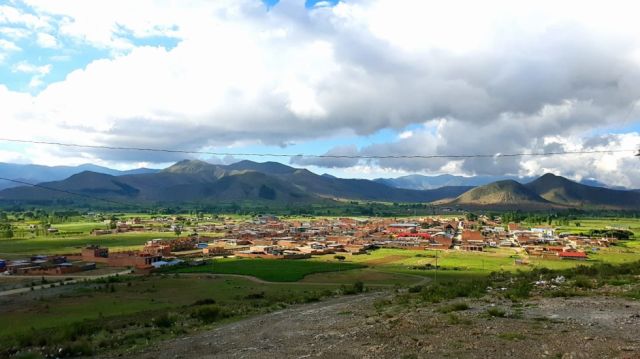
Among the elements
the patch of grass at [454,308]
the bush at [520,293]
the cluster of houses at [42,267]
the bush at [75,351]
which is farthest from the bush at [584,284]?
the cluster of houses at [42,267]

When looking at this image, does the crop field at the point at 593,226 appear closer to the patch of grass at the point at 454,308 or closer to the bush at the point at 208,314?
the patch of grass at the point at 454,308

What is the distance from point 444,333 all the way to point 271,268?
4640cm

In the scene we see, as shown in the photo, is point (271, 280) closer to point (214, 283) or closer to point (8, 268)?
point (214, 283)

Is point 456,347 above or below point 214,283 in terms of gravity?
above

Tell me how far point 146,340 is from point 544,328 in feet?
47.6

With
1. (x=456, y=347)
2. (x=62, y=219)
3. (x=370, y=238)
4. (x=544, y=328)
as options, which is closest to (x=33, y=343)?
(x=456, y=347)

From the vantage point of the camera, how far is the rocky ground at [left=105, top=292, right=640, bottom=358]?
1259 centimetres

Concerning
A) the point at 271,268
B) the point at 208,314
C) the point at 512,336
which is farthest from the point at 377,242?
the point at 512,336

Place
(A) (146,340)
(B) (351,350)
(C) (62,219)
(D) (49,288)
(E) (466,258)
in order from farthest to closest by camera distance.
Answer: (C) (62,219)
(E) (466,258)
(D) (49,288)
(A) (146,340)
(B) (351,350)

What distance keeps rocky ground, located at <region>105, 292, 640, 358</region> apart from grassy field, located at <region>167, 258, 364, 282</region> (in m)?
30.9

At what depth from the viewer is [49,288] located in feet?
153

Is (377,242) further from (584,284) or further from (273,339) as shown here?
(273,339)

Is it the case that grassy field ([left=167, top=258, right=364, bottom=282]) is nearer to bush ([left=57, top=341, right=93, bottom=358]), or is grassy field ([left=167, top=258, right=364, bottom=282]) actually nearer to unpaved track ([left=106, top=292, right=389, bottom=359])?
unpaved track ([left=106, top=292, right=389, bottom=359])

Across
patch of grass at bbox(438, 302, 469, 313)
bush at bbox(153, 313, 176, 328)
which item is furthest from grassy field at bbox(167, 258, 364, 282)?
patch of grass at bbox(438, 302, 469, 313)
